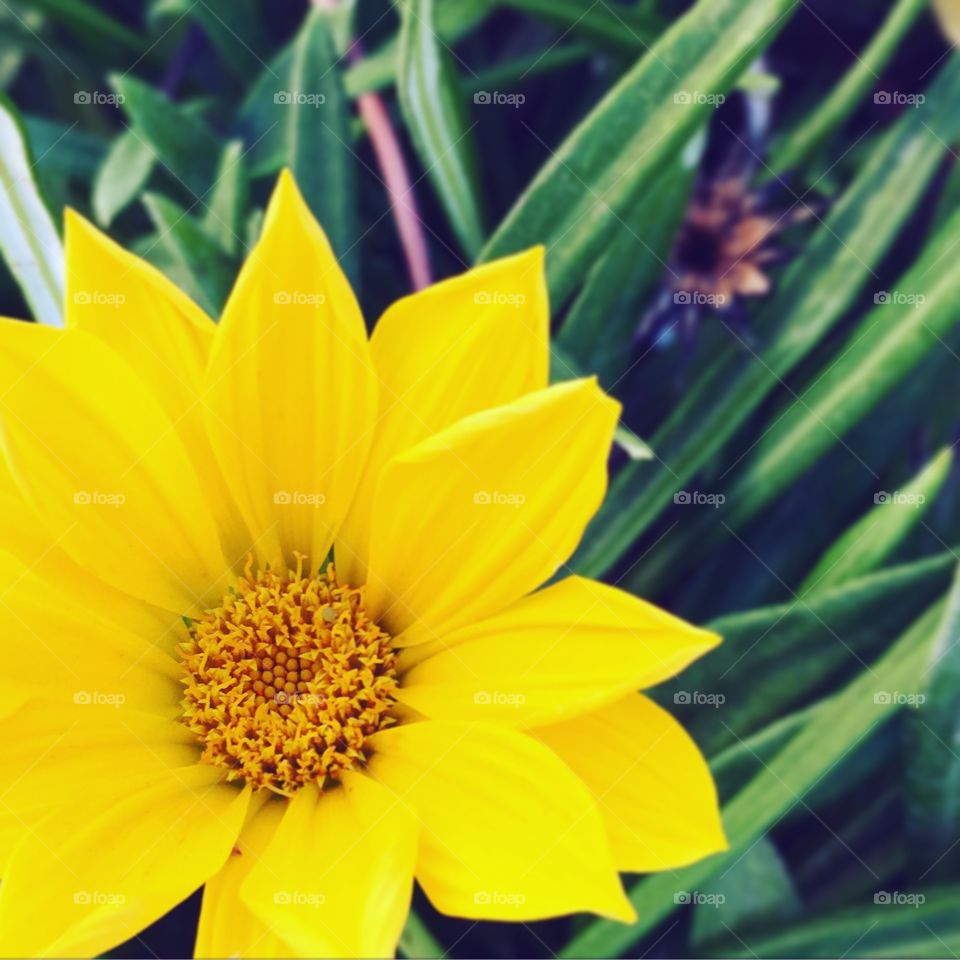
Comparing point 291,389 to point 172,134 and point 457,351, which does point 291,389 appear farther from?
point 172,134

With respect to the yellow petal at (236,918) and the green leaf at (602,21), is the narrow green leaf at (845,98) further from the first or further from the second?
the yellow petal at (236,918)

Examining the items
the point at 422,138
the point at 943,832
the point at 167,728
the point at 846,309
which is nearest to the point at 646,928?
the point at 943,832

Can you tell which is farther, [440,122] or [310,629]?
[440,122]

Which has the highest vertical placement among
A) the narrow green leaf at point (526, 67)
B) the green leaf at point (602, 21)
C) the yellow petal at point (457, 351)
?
the green leaf at point (602, 21)

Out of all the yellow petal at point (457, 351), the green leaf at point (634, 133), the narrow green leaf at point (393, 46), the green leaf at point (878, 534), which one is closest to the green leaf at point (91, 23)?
the narrow green leaf at point (393, 46)

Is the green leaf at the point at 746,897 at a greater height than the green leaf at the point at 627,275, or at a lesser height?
lesser

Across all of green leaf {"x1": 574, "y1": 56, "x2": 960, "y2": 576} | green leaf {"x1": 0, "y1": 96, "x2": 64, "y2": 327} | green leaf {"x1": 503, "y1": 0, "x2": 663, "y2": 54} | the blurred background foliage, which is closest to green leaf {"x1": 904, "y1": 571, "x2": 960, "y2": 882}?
the blurred background foliage

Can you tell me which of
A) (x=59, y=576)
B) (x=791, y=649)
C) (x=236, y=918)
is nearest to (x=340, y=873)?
(x=236, y=918)
